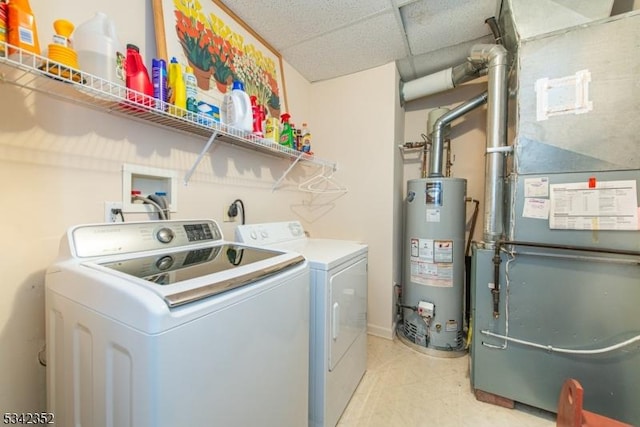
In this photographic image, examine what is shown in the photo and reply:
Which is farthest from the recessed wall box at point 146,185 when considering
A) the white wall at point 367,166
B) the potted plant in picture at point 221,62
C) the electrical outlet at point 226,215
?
the white wall at point 367,166

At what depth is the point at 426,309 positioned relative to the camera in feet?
7.26

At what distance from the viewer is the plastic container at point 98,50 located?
923 millimetres

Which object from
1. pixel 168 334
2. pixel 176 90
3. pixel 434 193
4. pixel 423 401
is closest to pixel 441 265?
pixel 434 193

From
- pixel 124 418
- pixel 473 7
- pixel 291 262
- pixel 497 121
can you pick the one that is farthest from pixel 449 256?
pixel 124 418

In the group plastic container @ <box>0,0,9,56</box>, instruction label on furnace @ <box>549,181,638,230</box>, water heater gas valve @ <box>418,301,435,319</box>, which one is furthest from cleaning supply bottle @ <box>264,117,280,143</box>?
water heater gas valve @ <box>418,301,435,319</box>

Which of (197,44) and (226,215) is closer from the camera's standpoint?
(197,44)

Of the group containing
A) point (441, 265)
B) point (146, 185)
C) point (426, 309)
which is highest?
point (146, 185)

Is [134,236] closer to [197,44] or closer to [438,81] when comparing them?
[197,44]

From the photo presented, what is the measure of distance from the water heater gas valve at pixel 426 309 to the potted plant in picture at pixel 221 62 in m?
2.30

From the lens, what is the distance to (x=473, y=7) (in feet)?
5.80

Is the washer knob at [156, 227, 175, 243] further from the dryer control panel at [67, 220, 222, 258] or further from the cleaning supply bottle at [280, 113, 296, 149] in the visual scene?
the cleaning supply bottle at [280, 113, 296, 149]

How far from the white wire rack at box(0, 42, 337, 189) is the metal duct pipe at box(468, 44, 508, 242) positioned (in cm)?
171

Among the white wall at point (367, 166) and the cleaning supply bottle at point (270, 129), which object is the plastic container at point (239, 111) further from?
the white wall at point (367, 166)

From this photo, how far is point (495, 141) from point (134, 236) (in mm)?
2218
